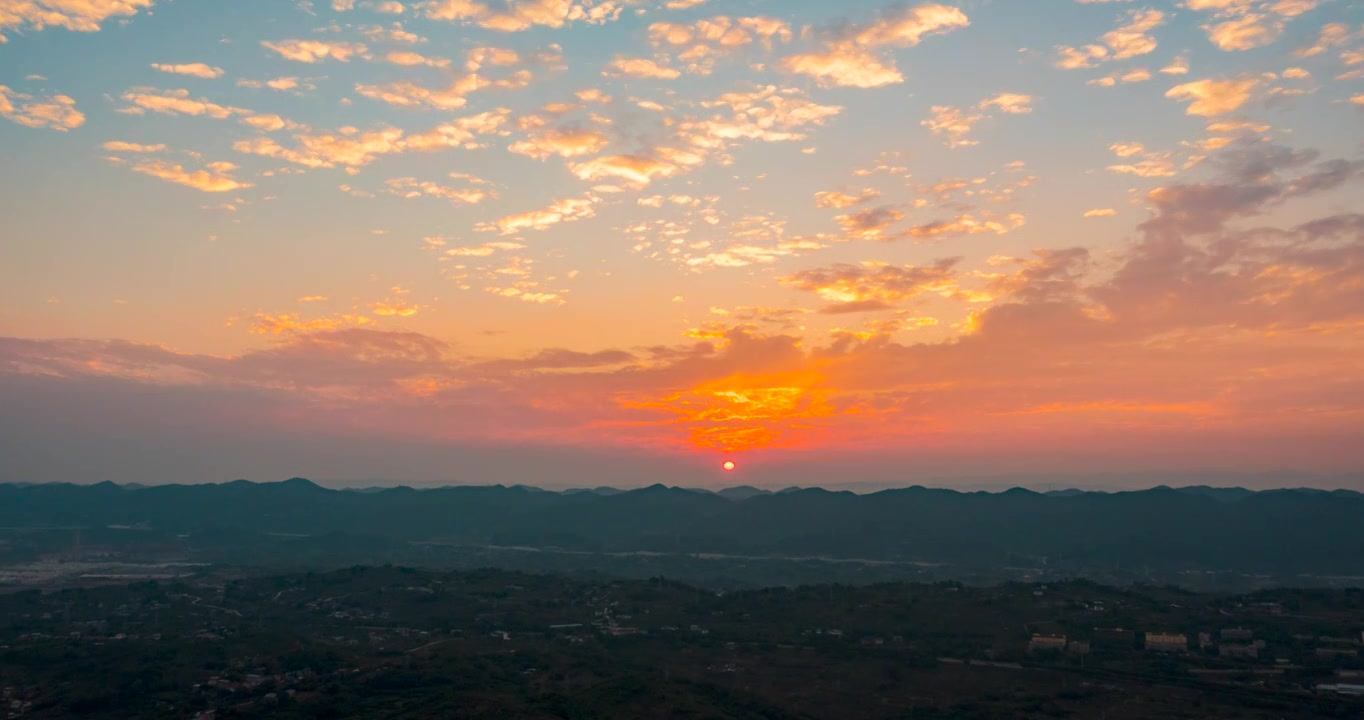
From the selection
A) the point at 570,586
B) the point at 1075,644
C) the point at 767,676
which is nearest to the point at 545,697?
the point at 767,676

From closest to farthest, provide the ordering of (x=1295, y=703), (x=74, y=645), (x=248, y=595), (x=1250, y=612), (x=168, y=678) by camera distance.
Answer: (x=1295, y=703)
(x=168, y=678)
(x=74, y=645)
(x=1250, y=612)
(x=248, y=595)

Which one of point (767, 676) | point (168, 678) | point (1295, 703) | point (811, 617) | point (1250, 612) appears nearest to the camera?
point (1295, 703)

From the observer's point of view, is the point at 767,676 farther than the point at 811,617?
No

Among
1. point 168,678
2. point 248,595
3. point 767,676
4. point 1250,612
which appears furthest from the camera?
point 248,595

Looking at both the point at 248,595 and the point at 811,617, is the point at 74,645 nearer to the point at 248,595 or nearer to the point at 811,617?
the point at 248,595

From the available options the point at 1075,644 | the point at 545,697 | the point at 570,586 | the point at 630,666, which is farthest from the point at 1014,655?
the point at 570,586

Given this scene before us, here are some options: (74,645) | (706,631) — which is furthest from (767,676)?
(74,645)

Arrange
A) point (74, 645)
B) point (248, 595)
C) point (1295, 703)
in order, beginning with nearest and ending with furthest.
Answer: point (1295, 703), point (74, 645), point (248, 595)

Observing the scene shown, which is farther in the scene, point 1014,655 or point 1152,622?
point 1152,622

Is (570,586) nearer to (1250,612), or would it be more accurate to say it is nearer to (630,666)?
(630,666)
